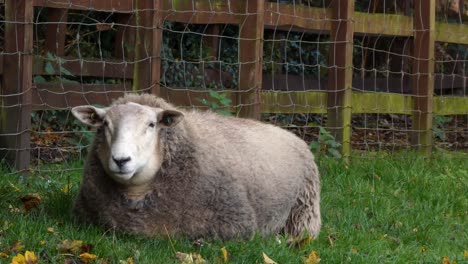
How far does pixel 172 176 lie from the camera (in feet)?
17.5

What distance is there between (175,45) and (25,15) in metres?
4.91

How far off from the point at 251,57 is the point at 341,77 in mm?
1155

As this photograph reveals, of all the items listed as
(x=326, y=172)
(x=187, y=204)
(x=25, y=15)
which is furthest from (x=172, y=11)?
(x=187, y=204)

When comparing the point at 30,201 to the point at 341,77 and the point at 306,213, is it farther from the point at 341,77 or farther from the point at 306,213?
the point at 341,77

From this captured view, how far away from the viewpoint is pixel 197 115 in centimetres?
592

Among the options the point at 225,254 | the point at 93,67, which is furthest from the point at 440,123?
the point at 225,254

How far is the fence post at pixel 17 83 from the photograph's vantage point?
6.32 meters

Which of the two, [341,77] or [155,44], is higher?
[155,44]

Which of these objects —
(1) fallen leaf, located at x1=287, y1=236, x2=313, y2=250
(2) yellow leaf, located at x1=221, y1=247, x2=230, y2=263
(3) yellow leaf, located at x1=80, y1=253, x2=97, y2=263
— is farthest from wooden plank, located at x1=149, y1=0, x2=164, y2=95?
(3) yellow leaf, located at x1=80, y1=253, x2=97, y2=263

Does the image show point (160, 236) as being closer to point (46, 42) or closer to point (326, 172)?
point (326, 172)

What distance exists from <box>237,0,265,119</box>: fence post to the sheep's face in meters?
2.32

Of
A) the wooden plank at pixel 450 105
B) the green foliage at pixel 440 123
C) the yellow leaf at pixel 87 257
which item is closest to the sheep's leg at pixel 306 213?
the yellow leaf at pixel 87 257

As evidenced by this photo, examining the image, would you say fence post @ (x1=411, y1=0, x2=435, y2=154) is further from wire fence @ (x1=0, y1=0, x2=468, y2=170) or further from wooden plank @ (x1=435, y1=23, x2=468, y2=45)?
wooden plank @ (x1=435, y1=23, x2=468, y2=45)

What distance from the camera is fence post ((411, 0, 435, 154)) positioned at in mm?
9227
